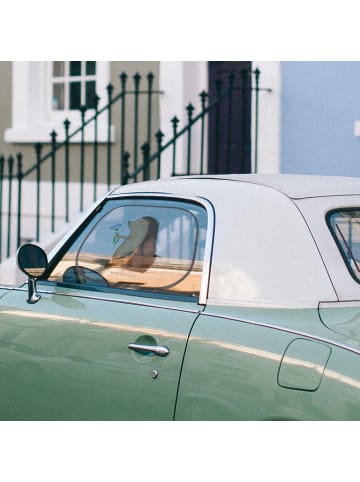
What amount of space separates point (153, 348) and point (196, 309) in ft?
0.75

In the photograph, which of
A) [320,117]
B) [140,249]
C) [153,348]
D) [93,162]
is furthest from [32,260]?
[93,162]

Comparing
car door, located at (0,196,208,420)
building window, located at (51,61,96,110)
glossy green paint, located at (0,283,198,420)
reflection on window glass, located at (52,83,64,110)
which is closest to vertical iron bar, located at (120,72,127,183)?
building window, located at (51,61,96,110)

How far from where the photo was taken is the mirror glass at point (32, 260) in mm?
4715

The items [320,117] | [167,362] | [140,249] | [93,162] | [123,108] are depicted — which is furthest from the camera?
[93,162]

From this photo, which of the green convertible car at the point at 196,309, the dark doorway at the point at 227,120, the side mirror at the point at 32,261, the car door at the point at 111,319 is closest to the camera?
the green convertible car at the point at 196,309

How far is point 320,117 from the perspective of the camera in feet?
29.6

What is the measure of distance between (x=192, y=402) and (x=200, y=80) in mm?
7697

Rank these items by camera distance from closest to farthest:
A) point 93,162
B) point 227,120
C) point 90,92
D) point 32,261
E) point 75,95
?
point 32,261
point 227,120
point 93,162
point 90,92
point 75,95

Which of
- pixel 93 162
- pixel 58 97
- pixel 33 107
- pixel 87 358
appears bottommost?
pixel 87 358

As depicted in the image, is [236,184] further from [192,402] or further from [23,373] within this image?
[23,373]

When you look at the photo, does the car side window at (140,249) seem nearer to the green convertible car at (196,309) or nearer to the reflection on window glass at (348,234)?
the green convertible car at (196,309)

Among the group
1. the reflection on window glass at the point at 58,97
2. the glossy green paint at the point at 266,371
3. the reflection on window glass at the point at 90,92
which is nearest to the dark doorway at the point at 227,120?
the reflection on window glass at the point at 90,92

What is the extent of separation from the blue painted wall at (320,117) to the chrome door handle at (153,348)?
5.00m

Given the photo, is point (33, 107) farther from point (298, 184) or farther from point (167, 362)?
point (167, 362)
